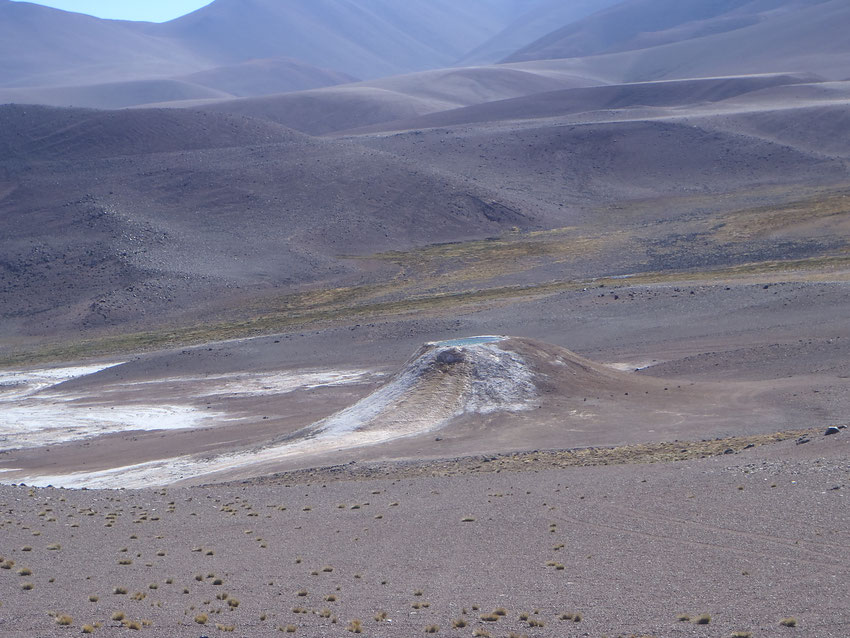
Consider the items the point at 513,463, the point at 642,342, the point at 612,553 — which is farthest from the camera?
the point at 642,342

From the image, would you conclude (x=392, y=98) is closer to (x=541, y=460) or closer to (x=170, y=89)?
(x=170, y=89)

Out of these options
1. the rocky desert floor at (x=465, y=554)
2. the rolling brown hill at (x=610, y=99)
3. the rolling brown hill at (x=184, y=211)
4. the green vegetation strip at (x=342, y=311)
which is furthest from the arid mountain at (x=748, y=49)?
the rocky desert floor at (x=465, y=554)

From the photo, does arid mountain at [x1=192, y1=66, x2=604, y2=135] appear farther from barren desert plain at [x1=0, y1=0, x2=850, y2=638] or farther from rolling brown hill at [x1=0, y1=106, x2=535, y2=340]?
rolling brown hill at [x1=0, y1=106, x2=535, y2=340]

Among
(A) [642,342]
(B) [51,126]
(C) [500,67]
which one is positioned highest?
(C) [500,67]

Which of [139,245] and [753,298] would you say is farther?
[139,245]

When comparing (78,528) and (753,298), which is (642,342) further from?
(78,528)

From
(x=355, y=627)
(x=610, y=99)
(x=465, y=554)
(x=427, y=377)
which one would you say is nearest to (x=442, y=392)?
(x=427, y=377)

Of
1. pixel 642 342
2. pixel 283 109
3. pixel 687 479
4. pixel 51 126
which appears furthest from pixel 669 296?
pixel 283 109
